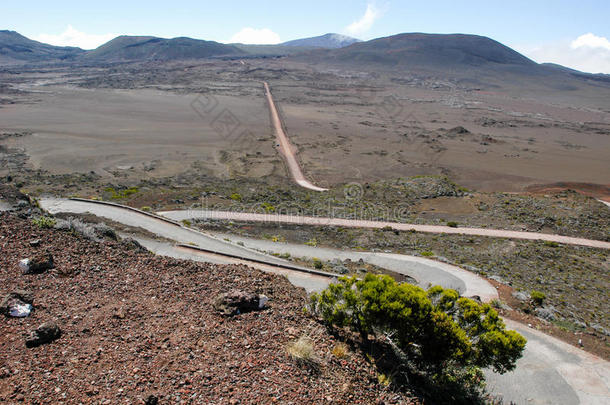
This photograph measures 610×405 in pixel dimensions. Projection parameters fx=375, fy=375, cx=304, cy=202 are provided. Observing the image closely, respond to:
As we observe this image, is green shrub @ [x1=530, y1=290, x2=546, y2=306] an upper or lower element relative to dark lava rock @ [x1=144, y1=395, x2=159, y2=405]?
lower

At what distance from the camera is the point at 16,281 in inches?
302

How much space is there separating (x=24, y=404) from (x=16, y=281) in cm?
382

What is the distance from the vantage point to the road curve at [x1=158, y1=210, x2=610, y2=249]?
77.5ft

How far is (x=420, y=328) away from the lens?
7.66m

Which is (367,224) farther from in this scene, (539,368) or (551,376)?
(551,376)

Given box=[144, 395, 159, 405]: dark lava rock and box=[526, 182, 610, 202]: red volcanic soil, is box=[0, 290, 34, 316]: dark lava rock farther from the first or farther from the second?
box=[526, 182, 610, 202]: red volcanic soil

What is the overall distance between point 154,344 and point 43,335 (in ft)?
5.53

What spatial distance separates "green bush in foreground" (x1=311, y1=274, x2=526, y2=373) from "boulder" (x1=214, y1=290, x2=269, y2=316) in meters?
1.42

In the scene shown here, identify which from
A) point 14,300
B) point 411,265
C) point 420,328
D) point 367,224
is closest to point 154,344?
point 14,300

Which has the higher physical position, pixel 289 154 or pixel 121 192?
pixel 289 154

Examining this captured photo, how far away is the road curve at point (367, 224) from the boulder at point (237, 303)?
53.1 ft

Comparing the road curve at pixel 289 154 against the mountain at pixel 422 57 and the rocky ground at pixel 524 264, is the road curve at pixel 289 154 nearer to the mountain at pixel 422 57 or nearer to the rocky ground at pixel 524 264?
the rocky ground at pixel 524 264

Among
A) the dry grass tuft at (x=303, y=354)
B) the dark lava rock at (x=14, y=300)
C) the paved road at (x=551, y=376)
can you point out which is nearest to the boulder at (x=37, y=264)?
the dark lava rock at (x=14, y=300)

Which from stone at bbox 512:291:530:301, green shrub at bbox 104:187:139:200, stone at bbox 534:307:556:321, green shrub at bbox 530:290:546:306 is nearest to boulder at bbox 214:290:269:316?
stone at bbox 534:307:556:321
